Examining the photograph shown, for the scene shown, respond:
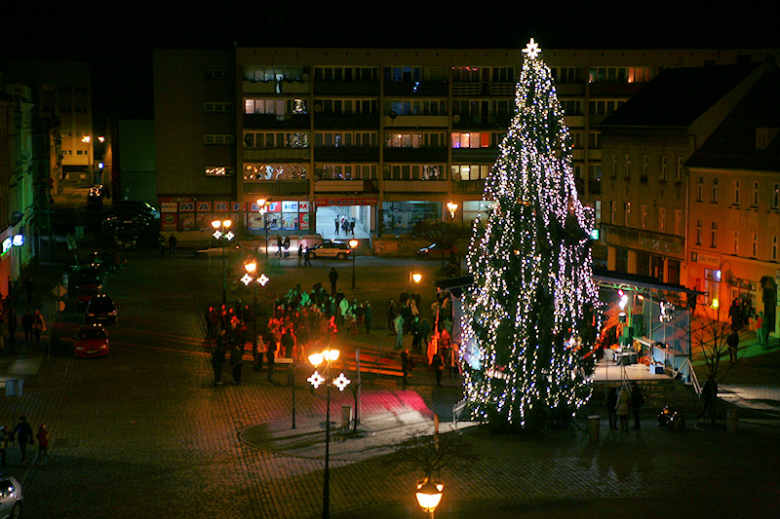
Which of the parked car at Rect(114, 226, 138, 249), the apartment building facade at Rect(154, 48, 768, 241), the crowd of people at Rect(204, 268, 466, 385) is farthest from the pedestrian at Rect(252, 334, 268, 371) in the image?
the apartment building facade at Rect(154, 48, 768, 241)

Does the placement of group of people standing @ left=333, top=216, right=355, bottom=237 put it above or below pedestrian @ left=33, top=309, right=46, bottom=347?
above

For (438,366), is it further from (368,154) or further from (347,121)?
(347,121)

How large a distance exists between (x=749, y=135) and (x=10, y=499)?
1450 inches

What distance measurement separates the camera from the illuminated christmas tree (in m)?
25.7

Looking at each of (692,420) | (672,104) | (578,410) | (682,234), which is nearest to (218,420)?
(578,410)

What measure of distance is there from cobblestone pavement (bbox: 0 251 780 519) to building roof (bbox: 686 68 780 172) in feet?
61.5

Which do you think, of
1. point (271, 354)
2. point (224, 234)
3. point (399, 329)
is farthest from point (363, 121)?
point (271, 354)

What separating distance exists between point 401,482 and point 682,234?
30.0 metres

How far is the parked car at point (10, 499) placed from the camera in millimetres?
18797

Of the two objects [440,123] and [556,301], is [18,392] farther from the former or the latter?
[440,123]

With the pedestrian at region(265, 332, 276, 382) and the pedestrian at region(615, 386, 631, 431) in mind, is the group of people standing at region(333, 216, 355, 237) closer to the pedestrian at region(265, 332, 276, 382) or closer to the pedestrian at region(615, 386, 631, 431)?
the pedestrian at region(265, 332, 276, 382)

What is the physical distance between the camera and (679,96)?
53000mm

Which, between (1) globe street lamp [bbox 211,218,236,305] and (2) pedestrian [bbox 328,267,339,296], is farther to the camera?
(2) pedestrian [bbox 328,267,339,296]

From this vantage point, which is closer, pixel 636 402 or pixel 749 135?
pixel 636 402
